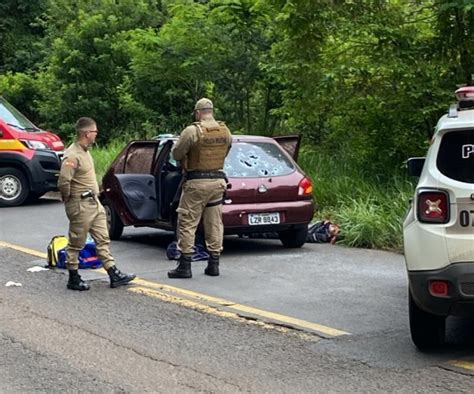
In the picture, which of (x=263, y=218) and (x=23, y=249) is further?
(x=23, y=249)

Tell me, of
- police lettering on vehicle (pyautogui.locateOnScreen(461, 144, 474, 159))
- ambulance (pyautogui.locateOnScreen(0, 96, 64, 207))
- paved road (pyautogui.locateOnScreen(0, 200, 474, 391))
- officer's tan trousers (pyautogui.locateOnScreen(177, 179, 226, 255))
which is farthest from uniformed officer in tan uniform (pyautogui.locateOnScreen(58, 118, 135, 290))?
ambulance (pyautogui.locateOnScreen(0, 96, 64, 207))

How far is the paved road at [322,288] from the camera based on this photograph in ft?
20.7

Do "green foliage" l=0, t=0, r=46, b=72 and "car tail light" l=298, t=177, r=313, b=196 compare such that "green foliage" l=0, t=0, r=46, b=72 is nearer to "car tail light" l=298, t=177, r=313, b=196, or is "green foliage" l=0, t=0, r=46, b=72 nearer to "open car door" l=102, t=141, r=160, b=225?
"open car door" l=102, t=141, r=160, b=225

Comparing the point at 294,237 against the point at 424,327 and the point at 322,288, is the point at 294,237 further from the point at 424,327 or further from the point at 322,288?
the point at 424,327

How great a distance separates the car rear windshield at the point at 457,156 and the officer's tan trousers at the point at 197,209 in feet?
11.8

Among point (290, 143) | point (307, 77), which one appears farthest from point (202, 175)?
point (307, 77)

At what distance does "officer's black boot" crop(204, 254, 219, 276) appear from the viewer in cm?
920

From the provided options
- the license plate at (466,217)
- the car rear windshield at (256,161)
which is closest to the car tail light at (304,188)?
the car rear windshield at (256,161)

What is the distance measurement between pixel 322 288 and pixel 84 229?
2.40 m

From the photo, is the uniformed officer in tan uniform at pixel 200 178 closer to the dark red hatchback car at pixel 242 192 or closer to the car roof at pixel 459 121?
the dark red hatchback car at pixel 242 192

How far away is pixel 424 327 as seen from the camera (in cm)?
613

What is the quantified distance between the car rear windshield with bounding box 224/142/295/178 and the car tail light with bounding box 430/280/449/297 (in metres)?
5.13

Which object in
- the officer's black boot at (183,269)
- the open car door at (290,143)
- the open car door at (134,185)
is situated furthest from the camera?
the open car door at (290,143)

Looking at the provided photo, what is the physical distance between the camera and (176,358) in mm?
6199
